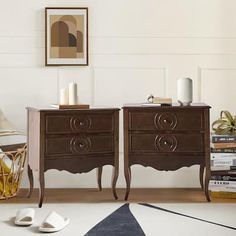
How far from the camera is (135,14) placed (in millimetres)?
4469

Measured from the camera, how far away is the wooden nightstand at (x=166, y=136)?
12.8 feet

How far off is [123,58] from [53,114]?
3.01 feet

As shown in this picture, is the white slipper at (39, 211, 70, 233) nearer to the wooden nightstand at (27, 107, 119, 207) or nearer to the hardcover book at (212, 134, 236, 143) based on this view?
→ the wooden nightstand at (27, 107, 119, 207)

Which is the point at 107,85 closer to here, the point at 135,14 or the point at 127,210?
the point at 135,14

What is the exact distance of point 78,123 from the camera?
151 inches

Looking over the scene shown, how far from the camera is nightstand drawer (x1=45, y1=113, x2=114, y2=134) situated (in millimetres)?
3791

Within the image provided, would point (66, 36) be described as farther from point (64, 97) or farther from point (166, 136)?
point (166, 136)

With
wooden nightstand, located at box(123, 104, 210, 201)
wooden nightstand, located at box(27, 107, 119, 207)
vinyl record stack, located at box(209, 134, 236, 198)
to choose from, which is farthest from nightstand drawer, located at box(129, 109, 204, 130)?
vinyl record stack, located at box(209, 134, 236, 198)

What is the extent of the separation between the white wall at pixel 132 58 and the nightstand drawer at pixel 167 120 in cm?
61

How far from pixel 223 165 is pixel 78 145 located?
99 centimetres

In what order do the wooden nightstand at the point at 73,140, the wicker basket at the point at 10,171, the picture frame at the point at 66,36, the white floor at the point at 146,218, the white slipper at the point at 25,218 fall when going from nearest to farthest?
the white floor at the point at 146,218 → the white slipper at the point at 25,218 → the wooden nightstand at the point at 73,140 → the wicker basket at the point at 10,171 → the picture frame at the point at 66,36

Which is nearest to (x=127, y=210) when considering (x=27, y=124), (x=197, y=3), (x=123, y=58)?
(x=27, y=124)

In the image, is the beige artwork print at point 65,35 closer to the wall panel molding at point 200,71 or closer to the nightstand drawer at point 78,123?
the nightstand drawer at point 78,123

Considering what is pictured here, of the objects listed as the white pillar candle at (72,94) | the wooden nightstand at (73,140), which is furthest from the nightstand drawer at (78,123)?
the white pillar candle at (72,94)
